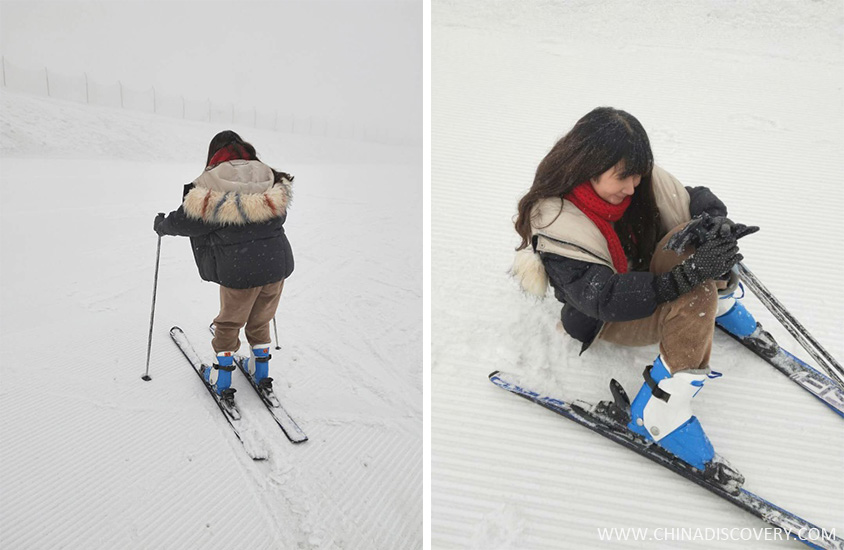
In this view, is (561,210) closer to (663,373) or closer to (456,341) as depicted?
(663,373)

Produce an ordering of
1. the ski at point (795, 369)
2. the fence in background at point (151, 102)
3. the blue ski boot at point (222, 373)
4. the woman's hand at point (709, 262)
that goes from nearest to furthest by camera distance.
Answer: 1. the woman's hand at point (709, 262)
2. the ski at point (795, 369)
3. the blue ski boot at point (222, 373)
4. the fence in background at point (151, 102)

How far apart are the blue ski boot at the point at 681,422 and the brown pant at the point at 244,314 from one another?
0.96m

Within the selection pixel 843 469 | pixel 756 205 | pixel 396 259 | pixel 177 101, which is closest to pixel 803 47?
pixel 756 205

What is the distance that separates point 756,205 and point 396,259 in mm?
1572

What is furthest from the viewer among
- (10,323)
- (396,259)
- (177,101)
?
(177,101)

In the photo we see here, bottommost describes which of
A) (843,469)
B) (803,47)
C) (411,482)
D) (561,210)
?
(411,482)

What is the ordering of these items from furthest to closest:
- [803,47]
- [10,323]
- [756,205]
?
1. [803,47]
2. [756,205]
3. [10,323]

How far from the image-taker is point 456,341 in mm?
1503

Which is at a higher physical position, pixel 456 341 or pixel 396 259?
pixel 456 341

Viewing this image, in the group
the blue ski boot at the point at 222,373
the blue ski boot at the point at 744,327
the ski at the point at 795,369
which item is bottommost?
the blue ski boot at the point at 222,373

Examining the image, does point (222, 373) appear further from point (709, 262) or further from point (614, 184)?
point (709, 262)

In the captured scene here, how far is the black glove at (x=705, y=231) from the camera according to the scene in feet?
3.55

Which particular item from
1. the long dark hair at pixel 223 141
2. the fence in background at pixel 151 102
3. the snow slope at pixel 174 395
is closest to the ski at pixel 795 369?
the snow slope at pixel 174 395

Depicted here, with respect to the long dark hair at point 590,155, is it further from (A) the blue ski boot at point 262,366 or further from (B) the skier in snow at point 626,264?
(A) the blue ski boot at point 262,366
